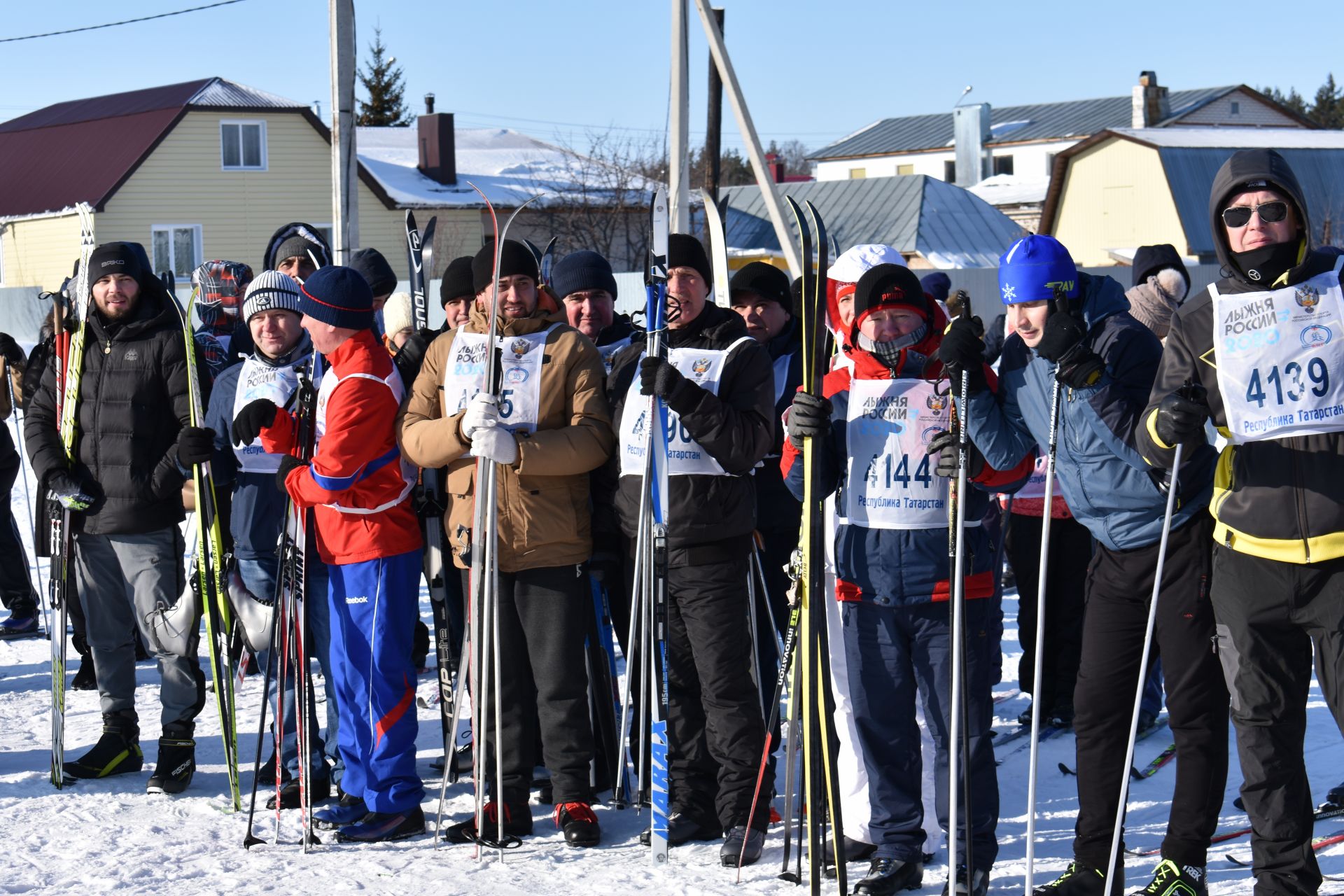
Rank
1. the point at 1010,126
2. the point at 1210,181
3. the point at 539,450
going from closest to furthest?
the point at 539,450 < the point at 1210,181 < the point at 1010,126

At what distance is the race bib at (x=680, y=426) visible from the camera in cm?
421

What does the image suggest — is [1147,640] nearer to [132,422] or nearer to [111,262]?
[132,422]

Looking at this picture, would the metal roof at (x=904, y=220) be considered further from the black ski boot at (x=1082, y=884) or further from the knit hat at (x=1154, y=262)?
the black ski boot at (x=1082, y=884)

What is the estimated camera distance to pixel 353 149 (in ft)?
31.1

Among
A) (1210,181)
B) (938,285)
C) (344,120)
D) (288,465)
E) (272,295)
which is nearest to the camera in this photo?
(288,465)

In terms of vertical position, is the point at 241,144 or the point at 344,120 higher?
the point at 241,144

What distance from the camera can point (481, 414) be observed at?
4.04 metres

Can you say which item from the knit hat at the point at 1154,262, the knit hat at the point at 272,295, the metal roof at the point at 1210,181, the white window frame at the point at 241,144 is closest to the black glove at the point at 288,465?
the knit hat at the point at 272,295

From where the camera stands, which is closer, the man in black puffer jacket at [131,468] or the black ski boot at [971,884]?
the black ski boot at [971,884]

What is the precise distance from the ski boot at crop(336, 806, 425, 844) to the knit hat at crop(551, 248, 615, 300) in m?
1.96

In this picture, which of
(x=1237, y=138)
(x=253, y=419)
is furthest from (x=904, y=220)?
(x=253, y=419)

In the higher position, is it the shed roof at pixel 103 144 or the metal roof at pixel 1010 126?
the metal roof at pixel 1010 126

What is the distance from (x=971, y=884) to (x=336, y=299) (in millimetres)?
2548

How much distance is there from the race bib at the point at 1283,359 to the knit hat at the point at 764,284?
2.12 metres
